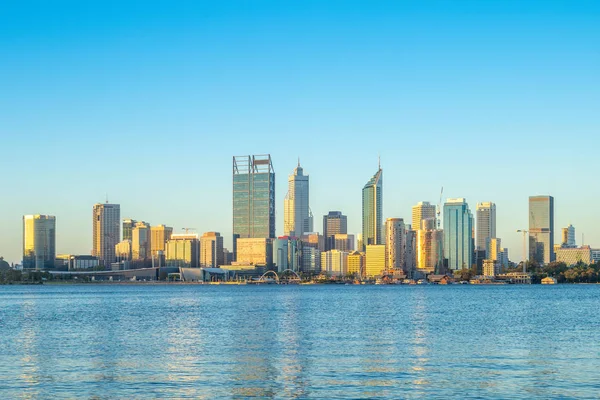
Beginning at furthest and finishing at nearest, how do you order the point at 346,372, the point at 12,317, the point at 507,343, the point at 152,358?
the point at 12,317 < the point at 507,343 < the point at 152,358 < the point at 346,372

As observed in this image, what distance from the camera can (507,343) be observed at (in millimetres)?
58094

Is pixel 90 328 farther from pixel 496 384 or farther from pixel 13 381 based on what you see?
pixel 496 384

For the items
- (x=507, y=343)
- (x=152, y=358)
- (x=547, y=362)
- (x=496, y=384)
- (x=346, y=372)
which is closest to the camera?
(x=496, y=384)

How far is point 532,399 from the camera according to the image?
119 ft

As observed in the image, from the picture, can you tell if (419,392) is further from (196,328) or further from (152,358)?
(196,328)

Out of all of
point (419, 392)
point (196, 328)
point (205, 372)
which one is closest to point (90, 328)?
point (196, 328)

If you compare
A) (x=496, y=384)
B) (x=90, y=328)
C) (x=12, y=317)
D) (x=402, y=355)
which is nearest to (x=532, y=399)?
(x=496, y=384)

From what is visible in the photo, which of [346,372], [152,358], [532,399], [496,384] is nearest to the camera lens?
[532,399]

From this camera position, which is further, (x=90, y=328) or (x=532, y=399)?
(x=90, y=328)

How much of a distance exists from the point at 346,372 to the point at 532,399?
10.4 metres

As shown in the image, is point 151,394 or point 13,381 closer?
point 151,394

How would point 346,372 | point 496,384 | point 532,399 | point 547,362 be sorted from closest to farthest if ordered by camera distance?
point 532,399 < point 496,384 < point 346,372 < point 547,362

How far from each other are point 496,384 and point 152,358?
20339 millimetres

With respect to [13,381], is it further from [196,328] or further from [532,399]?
[196,328]
